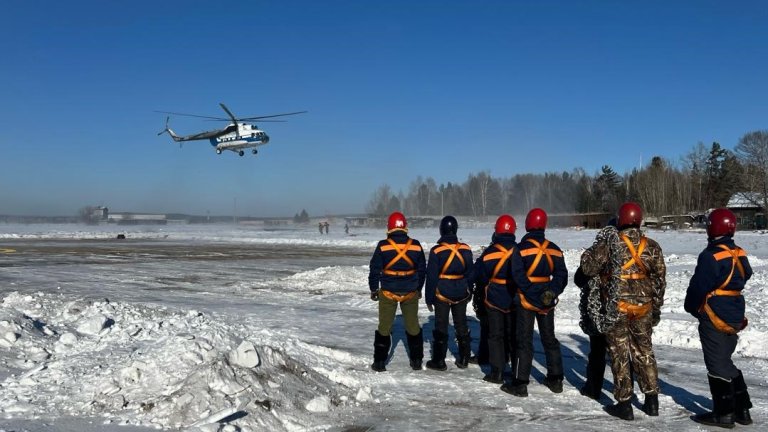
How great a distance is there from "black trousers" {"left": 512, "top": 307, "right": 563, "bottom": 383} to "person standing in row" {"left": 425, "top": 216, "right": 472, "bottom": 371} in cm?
97

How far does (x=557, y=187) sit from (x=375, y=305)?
9960cm

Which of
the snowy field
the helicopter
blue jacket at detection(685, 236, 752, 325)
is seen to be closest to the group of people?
blue jacket at detection(685, 236, 752, 325)

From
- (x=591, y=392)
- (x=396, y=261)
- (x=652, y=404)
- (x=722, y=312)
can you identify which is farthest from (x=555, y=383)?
(x=396, y=261)

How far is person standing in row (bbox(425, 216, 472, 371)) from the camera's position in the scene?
7.34m

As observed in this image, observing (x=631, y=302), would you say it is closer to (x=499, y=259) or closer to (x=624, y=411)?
(x=624, y=411)

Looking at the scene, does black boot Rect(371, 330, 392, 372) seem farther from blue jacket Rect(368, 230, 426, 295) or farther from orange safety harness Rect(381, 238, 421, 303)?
blue jacket Rect(368, 230, 426, 295)

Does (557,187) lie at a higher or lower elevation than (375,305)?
higher

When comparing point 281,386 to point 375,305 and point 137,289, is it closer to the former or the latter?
point 375,305

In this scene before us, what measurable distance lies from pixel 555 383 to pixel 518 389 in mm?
537

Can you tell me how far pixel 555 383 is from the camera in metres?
6.65

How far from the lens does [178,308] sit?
1219cm

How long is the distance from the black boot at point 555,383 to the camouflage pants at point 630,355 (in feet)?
3.04

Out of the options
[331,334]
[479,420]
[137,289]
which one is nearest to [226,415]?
[479,420]

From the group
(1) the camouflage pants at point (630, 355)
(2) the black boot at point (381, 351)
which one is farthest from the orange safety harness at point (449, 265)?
(1) the camouflage pants at point (630, 355)
